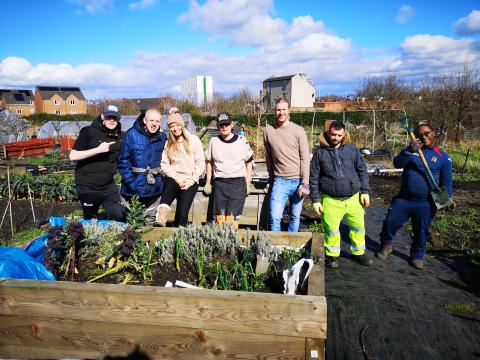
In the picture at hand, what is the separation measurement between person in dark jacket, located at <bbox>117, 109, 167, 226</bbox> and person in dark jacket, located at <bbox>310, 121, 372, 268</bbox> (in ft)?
5.45

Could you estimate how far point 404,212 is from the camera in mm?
4121

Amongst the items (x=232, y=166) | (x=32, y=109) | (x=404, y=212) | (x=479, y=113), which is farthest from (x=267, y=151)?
(x=32, y=109)

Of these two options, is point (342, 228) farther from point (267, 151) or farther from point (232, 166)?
point (232, 166)

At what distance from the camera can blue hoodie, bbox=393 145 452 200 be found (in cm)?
393

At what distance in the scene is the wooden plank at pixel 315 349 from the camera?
1988mm

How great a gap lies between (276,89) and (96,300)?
6104 centimetres

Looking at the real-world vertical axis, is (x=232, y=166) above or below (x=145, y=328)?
above

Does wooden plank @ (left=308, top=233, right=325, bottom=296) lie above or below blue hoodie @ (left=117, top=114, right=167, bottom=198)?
below

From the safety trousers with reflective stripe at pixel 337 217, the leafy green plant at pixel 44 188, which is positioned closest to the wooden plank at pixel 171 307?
the safety trousers with reflective stripe at pixel 337 217

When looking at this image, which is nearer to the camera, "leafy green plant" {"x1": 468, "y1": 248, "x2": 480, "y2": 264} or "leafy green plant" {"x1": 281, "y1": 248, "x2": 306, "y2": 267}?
"leafy green plant" {"x1": 281, "y1": 248, "x2": 306, "y2": 267}

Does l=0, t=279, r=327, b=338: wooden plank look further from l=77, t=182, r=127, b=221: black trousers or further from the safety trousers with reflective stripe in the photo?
the safety trousers with reflective stripe

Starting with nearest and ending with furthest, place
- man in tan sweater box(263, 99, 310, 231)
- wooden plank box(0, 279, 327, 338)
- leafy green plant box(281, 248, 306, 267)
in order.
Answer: wooden plank box(0, 279, 327, 338)
leafy green plant box(281, 248, 306, 267)
man in tan sweater box(263, 99, 310, 231)

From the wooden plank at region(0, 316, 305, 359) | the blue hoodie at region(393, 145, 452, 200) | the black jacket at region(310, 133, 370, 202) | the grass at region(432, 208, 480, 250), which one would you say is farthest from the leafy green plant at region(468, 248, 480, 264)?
the wooden plank at region(0, 316, 305, 359)

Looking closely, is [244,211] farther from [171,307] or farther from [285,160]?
[171,307]
